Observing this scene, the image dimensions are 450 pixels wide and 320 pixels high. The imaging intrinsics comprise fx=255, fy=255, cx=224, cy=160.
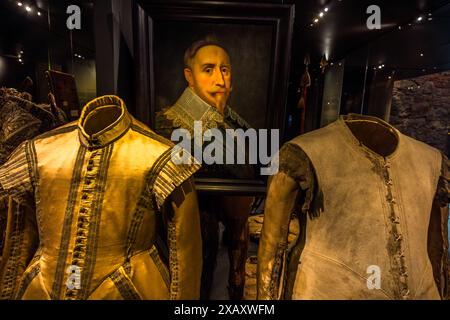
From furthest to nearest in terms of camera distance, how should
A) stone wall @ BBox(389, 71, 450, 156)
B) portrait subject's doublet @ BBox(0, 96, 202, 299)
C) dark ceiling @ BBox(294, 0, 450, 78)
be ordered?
stone wall @ BBox(389, 71, 450, 156)
dark ceiling @ BBox(294, 0, 450, 78)
portrait subject's doublet @ BBox(0, 96, 202, 299)

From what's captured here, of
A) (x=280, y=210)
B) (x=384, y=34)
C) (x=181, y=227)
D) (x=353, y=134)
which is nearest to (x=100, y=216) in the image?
(x=181, y=227)

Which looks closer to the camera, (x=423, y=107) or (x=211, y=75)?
(x=211, y=75)

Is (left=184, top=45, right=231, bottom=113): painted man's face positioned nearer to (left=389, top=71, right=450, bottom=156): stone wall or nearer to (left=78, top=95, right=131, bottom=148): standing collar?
(left=78, top=95, right=131, bottom=148): standing collar

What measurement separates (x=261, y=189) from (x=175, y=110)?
62 centimetres

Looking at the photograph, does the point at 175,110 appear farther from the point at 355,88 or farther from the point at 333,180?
the point at 355,88

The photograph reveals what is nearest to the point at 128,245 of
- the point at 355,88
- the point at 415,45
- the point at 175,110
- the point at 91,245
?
the point at 91,245

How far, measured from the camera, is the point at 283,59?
1282 mm

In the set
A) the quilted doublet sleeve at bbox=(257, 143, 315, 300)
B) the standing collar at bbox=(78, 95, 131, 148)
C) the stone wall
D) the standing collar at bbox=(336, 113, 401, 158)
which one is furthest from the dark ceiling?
the standing collar at bbox=(78, 95, 131, 148)

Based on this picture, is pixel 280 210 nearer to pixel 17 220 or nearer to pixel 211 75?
pixel 211 75

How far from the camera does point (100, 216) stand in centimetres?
95

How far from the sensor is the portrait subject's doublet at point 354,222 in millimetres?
967

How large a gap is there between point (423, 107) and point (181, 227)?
5.21 ft

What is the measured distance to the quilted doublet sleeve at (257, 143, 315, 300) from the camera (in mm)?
998

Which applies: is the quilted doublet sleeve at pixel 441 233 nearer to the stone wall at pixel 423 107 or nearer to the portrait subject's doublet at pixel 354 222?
the portrait subject's doublet at pixel 354 222
